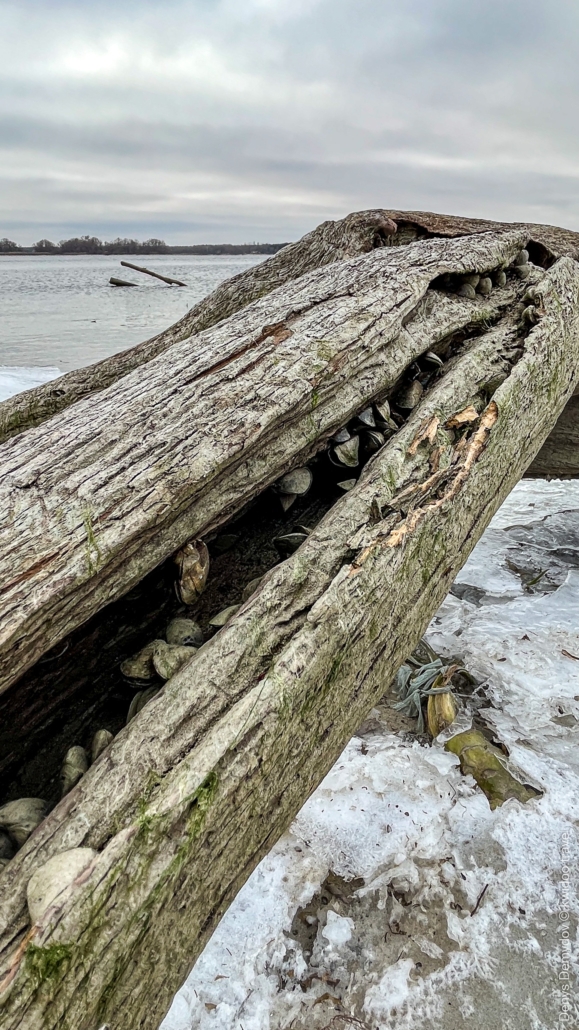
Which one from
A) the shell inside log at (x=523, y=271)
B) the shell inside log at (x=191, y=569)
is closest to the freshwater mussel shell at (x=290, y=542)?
the shell inside log at (x=191, y=569)

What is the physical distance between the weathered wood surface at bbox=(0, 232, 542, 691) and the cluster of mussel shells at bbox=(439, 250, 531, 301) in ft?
0.57

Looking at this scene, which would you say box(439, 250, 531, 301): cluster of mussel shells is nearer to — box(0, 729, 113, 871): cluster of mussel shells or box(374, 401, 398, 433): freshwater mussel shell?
box(374, 401, 398, 433): freshwater mussel shell

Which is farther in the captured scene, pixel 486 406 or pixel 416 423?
pixel 486 406

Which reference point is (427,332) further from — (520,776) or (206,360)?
(520,776)

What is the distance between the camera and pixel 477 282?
284 centimetres

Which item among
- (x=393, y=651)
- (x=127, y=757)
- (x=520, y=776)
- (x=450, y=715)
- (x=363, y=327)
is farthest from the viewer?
(x=450, y=715)

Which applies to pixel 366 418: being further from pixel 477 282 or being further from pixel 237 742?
pixel 237 742

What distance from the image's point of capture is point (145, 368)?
2240 mm

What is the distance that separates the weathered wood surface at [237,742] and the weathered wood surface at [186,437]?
140mm

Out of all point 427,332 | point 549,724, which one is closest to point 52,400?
point 427,332

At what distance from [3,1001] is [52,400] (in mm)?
3680

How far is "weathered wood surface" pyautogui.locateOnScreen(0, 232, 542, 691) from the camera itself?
1.44m

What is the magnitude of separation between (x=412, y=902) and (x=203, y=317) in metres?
3.53

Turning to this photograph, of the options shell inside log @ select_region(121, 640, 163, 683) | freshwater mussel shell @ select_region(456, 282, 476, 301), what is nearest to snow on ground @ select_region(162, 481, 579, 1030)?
shell inside log @ select_region(121, 640, 163, 683)
